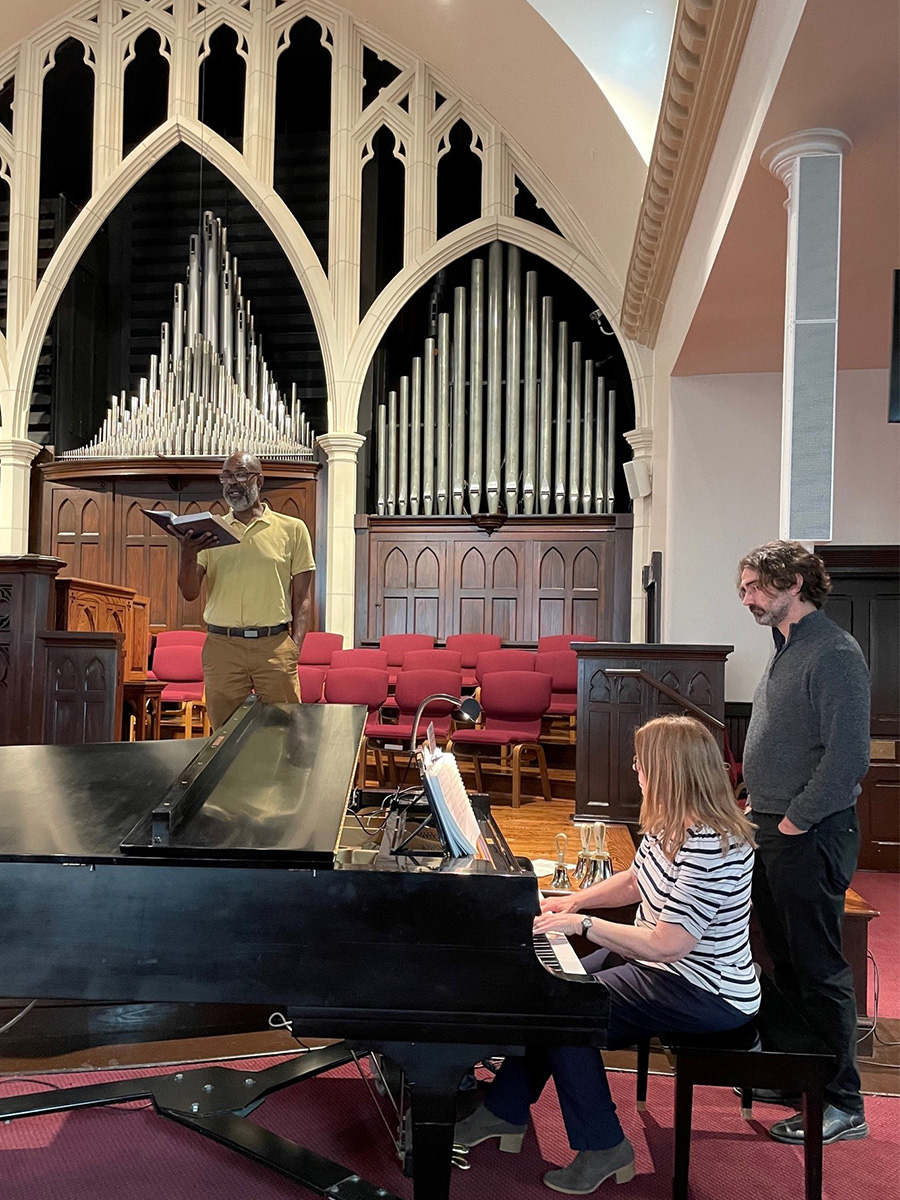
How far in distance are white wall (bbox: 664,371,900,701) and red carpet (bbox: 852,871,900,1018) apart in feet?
4.84

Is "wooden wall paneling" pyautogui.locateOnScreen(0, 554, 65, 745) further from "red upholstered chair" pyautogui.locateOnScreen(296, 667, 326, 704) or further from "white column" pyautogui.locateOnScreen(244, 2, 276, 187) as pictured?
"white column" pyautogui.locateOnScreen(244, 2, 276, 187)

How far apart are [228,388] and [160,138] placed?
2.78m

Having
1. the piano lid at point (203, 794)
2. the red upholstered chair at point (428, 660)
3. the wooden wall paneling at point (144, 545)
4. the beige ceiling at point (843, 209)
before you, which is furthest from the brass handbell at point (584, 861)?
the wooden wall paneling at point (144, 545)

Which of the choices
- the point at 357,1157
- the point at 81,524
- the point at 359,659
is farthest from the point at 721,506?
the point at 81,524

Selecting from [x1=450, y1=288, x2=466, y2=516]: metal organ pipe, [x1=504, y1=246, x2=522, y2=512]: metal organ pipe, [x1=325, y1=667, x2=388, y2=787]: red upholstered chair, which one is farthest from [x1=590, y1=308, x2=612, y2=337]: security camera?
[x1=325, y1=667, x2=388, y2=787]: red upholstered chair

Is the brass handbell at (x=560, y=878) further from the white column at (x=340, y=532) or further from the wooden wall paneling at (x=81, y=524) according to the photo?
the wooden wall paneling at (x=81, y=524)

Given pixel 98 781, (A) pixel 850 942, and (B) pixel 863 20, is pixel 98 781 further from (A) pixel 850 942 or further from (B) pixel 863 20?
(B) pixel 863 20

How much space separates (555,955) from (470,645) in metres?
7.47

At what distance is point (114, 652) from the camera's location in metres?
6.10

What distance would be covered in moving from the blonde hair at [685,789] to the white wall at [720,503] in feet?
14.1

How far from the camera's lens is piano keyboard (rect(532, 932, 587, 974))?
2.06m

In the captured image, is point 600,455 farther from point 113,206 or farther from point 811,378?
point 811,378

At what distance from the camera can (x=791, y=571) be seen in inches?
113

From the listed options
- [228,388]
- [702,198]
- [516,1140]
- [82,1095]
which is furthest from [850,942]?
[228,388]
